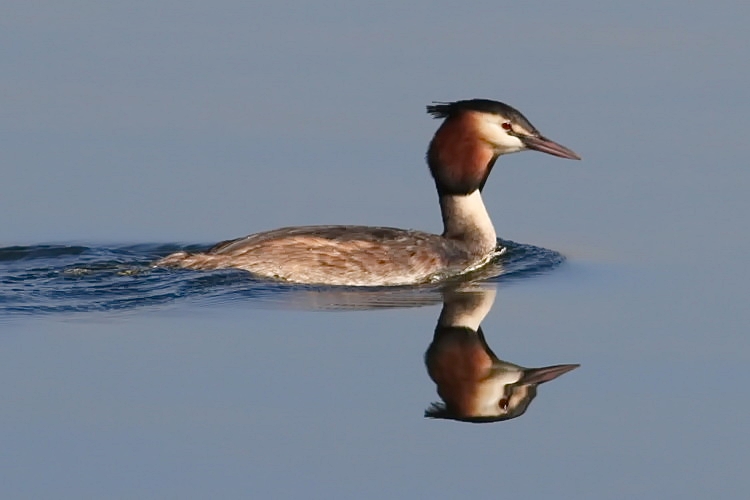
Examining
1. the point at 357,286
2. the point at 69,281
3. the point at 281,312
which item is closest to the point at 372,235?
the point at 357,286

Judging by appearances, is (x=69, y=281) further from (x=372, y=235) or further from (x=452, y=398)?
(x=452, y=398)

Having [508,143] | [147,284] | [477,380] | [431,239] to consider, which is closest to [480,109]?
[508,143]

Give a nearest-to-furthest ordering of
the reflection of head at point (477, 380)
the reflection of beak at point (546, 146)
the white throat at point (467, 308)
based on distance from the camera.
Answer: the reflection of head at point (477, 380), the white throat at point (467, 308), the reflection of beak at point (546, 146)

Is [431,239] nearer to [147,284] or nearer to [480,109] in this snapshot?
[480,109]

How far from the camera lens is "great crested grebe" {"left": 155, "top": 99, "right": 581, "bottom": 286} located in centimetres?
1492

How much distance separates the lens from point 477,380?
1235 centimetres

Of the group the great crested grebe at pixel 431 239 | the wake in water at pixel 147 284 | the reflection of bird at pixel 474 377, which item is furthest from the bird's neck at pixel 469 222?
the reflection of bird at pixel 474 377

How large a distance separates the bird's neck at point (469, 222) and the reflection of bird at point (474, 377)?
2.23 m

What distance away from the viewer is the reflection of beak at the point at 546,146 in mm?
15578

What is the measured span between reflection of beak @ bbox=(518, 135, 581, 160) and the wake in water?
86cm

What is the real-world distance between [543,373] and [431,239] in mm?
3447

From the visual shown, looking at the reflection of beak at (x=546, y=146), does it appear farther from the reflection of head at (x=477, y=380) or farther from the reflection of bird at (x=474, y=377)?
the reflection of head at (x=477, y=380)

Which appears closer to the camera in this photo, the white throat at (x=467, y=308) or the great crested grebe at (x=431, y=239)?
the white throat at (x=467, y=308)

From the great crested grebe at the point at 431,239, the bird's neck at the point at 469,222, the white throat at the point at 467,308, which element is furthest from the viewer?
the bird's neck at the point at 469,222
